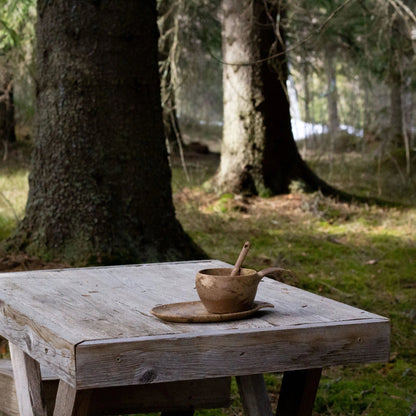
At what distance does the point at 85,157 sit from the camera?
17.8ft

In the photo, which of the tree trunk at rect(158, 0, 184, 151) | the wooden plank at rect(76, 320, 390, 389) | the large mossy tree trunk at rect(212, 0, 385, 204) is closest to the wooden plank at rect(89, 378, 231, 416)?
the wooden plank at rect(76, 320, 390, 389)

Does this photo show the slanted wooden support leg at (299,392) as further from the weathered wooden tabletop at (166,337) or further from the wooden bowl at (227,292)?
the wooden bowl at (227,292)

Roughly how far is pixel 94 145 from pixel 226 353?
362 centimetres

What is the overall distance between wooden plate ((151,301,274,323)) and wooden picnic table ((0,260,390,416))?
0.02 meters

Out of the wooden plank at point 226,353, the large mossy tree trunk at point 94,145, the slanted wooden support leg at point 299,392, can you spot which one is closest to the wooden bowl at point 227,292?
the wooden plank at point 226,353

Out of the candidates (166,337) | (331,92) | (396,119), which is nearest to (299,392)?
(166,337)

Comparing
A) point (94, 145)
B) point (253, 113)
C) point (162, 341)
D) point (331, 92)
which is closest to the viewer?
point (162, 341)

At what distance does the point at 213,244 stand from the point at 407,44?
Result: 5.21 m

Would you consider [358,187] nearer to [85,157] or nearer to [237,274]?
[85,157]

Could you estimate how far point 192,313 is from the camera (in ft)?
7.45

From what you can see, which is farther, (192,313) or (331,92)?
(331,92)

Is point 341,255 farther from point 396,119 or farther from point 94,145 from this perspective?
point 396,119

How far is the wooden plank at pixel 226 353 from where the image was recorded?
193cm

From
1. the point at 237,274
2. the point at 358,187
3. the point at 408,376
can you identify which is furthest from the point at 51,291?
the point at 358,187
